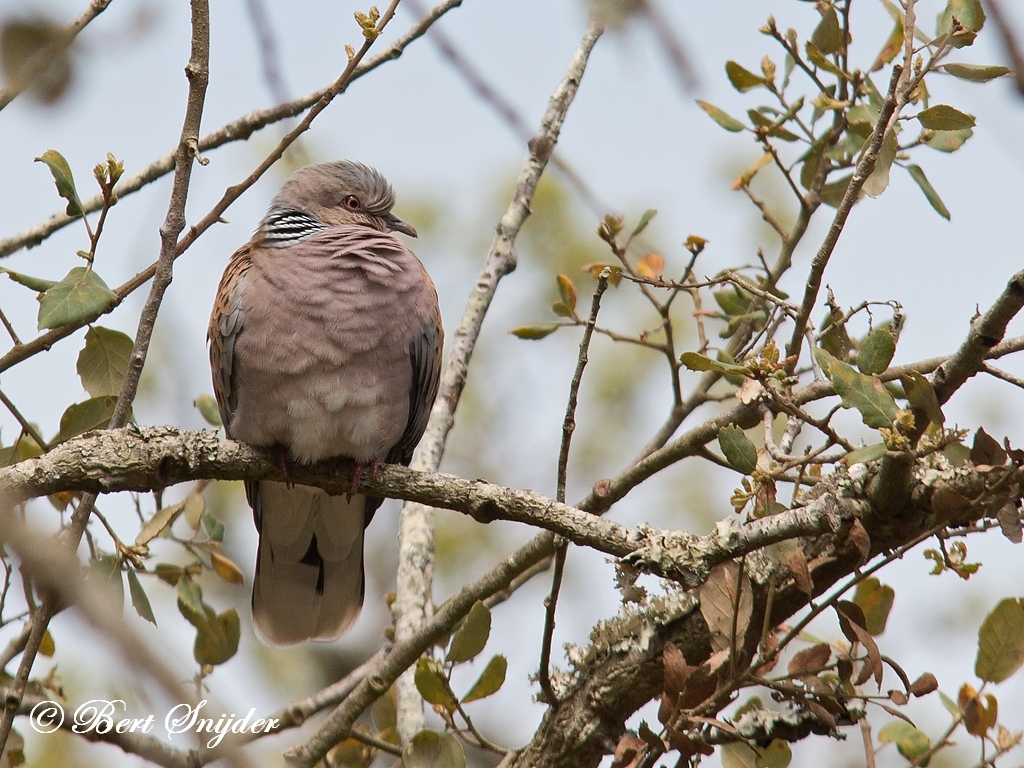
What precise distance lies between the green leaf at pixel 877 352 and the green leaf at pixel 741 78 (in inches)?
46.6

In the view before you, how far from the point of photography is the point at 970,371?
7.23ft

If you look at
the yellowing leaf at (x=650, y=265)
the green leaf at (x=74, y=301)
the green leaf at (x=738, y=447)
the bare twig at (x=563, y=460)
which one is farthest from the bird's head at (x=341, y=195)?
the green leaf at (x=738, y=447)

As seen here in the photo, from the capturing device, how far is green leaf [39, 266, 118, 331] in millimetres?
2355

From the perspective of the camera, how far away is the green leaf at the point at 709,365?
7.47 feet

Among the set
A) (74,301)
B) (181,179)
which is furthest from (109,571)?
(181,179)

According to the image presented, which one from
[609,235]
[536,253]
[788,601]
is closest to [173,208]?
[609,235]

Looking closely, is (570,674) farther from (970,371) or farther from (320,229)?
(320,229)

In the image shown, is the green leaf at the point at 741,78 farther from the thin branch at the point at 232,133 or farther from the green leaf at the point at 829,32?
the thin branch at the point at 232,133

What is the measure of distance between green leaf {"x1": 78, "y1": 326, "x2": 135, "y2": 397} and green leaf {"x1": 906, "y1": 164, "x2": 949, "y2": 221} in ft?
6.98

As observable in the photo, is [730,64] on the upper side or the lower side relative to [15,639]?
upper

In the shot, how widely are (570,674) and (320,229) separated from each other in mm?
1814

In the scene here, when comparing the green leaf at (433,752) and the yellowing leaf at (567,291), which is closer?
the green leaf at (433,752)

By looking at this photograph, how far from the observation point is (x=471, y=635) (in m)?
2.70

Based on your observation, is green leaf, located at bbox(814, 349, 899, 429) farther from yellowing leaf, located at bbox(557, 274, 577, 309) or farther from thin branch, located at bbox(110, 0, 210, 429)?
thin branch, located at bbox(110, 0, 210, 429)
